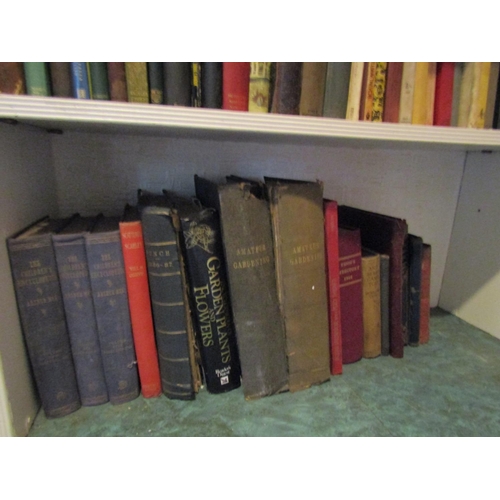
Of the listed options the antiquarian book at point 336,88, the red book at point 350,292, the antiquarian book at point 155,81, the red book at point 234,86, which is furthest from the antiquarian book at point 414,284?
the antiquarian book at point 155,81

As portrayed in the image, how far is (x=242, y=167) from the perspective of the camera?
768 millimetres

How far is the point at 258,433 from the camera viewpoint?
0.50 meters

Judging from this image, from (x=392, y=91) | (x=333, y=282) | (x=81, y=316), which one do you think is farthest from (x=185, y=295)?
(x=392, y=91)

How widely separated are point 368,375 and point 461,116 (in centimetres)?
52

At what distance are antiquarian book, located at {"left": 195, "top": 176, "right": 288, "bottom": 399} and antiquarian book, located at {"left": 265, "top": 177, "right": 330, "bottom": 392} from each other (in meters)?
0.01

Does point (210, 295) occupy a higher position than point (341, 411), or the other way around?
point (210, 295)

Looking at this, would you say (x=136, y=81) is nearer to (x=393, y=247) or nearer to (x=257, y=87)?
(x=257, y=87)

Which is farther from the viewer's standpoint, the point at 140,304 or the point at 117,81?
the point at 140,304

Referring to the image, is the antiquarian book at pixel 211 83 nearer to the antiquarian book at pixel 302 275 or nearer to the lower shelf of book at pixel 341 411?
the antiquarian book at pixel 302 275

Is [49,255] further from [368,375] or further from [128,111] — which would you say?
[368,375]

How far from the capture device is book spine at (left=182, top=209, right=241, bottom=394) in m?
0.52

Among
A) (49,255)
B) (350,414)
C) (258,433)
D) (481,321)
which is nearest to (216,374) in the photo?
(258,433)

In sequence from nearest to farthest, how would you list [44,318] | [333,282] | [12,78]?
[12,78]
[44,318]
[333,282]

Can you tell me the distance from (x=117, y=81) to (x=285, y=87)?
24 cm
